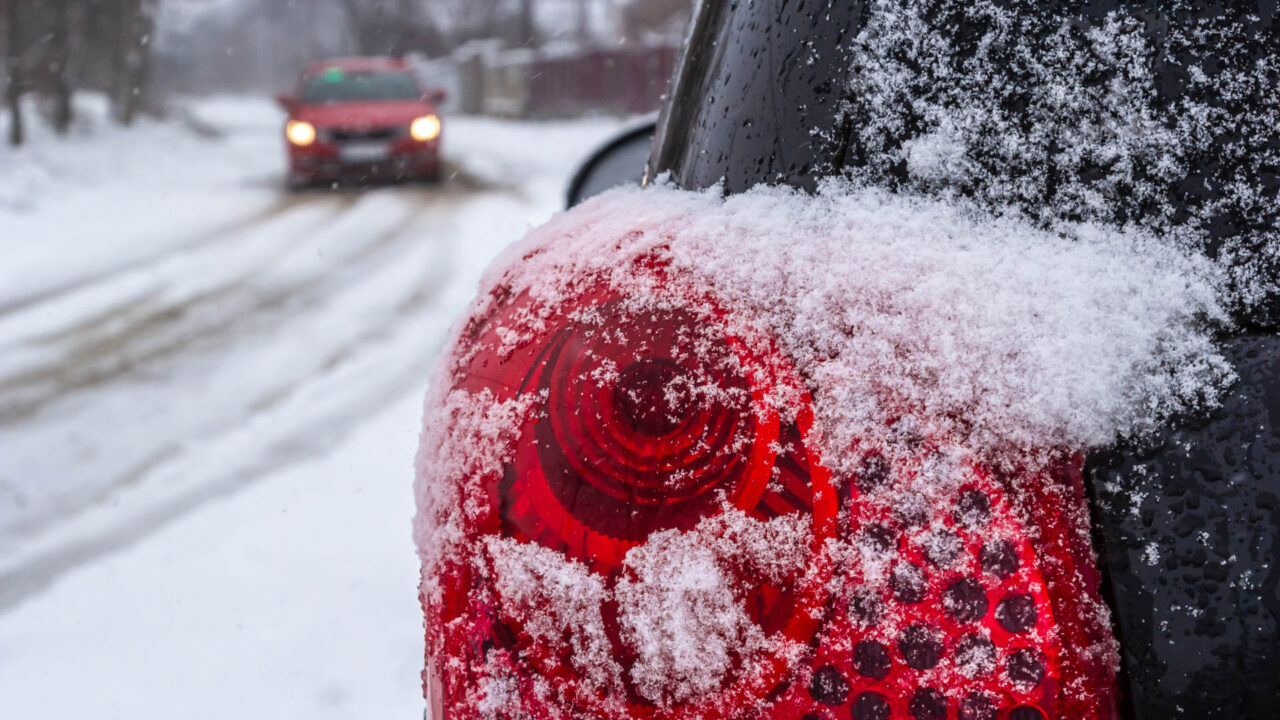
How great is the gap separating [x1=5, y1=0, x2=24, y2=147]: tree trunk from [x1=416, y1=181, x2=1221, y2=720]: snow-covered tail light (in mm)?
17452

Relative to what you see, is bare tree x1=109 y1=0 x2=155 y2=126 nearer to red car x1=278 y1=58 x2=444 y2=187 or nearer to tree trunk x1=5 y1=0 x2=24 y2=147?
tree trunk x1=5 y1=0 x2=24 y2=147

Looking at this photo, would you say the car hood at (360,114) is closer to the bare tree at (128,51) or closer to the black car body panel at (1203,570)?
the black car body panel at (1203,570)

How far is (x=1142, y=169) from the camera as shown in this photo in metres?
0.85

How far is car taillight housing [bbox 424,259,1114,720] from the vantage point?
767mm

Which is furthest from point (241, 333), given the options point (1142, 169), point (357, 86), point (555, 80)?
point (555, 80)

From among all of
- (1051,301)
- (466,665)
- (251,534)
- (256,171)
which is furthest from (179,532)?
(256,171)

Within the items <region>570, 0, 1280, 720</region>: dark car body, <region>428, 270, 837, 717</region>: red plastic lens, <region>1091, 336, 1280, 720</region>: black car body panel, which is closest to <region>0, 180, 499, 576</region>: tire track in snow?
<region>428, 270, 837, 717</region>: red plastic lens

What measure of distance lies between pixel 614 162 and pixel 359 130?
1079cm

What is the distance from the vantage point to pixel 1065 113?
2.81 ft

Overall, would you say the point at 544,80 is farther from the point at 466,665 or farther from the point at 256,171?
the point at 466,665

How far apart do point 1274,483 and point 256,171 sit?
16521 millimetres

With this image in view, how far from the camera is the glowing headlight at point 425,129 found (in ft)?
40.9

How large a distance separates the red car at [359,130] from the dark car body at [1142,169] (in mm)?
12095

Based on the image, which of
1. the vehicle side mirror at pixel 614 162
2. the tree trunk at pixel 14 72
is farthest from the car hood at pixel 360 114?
the vehicle side mirror at pixel 614 162
